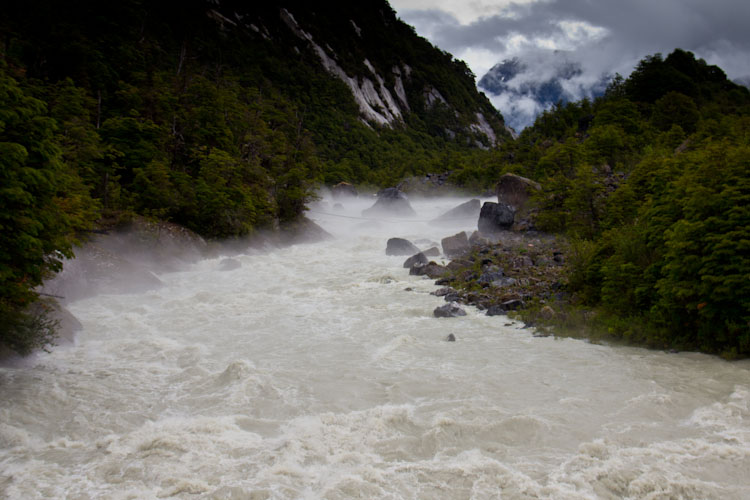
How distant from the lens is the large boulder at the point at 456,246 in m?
25.7

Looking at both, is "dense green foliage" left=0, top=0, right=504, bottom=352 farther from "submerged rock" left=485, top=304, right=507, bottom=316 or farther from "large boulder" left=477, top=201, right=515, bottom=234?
"large boulder" left=477, top=201, right=515, bottom=234

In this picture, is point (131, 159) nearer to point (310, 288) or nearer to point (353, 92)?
point (310, 288)

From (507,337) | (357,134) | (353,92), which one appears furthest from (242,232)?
(353,92)

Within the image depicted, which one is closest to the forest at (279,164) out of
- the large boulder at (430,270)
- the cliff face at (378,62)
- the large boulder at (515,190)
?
the large boulder at (515,190)

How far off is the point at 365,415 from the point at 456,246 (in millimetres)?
19351

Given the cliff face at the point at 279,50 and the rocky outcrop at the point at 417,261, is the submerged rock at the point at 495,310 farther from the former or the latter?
the cliff face at the point at 279,50

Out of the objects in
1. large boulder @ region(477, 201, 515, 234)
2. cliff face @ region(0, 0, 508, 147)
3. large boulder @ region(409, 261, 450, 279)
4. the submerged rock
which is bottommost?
the submerged rock

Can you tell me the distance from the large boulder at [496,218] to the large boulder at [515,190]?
3.17 meters

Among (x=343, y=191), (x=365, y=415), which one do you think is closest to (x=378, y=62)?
(x=343, y=191)

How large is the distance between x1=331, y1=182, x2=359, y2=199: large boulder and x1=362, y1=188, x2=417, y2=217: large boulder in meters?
13.6

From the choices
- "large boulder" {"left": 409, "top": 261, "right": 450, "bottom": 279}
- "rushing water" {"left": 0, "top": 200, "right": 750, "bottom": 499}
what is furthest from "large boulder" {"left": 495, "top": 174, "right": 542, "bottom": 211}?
"rushing water" {"left": 0, "top": 200, "right": 750, "bottom": 499}

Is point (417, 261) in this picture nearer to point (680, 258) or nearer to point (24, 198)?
point (680, 258)

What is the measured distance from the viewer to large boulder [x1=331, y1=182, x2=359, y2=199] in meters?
63.0

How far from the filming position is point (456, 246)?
87.6 ft
